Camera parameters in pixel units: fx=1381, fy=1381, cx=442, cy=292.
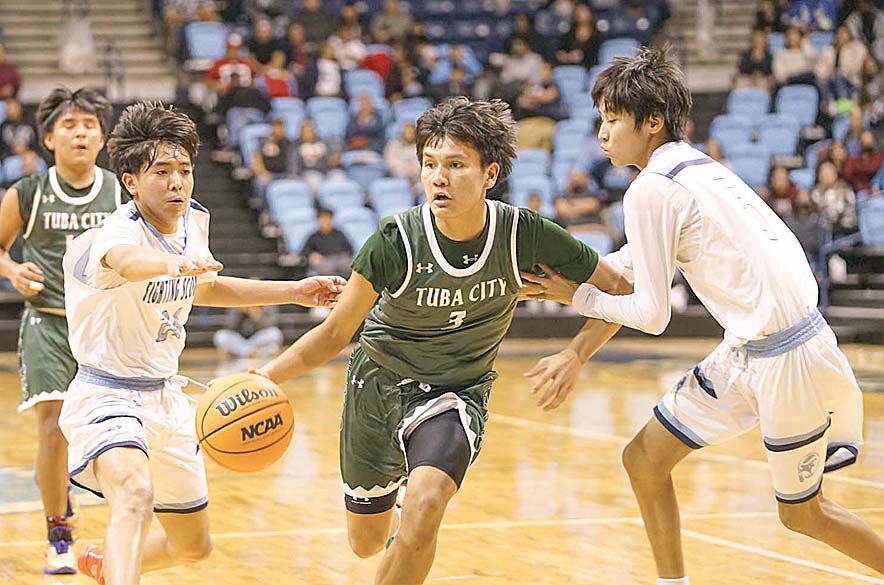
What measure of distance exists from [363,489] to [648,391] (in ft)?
24.3

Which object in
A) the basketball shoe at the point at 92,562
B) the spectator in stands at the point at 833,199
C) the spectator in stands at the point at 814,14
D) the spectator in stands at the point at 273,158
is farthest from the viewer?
the spectator in stands at the point at 814,14

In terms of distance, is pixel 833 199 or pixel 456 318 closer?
pixel 456 318

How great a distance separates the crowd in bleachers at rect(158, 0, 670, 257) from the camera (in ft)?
55.9

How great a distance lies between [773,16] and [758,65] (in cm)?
121

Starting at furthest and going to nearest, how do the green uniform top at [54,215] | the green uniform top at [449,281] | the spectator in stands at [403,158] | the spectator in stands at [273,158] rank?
the spectator in stands at [403,158] → the spectator in stands at [273,158] → the green uniform top at [54,215] → the green uniform top at [449,281]

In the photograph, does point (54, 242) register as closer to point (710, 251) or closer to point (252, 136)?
point (710, 251)

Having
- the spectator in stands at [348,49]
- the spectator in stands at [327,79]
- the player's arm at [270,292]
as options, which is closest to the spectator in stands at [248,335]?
the spectator in stands at [327,79]

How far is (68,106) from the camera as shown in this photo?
6098 millimetres

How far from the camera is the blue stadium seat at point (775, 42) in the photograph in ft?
63.6

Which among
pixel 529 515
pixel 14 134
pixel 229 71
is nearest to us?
pixel 529 515

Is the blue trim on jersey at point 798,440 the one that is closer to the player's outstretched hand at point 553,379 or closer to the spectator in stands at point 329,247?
the player's outstretched hand at point 553,379

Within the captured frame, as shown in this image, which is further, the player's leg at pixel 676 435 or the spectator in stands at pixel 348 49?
the spectator in stands at pixel 348 49

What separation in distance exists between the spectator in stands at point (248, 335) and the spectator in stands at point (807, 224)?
6.27 m

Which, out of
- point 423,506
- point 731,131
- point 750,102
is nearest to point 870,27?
point 750,102
